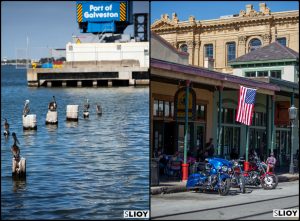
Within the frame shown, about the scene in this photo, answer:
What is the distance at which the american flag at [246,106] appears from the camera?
37.0 feet

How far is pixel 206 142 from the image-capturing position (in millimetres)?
16016

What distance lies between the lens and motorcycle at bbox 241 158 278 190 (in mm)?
12898

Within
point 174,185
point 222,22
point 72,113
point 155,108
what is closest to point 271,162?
point 174,185

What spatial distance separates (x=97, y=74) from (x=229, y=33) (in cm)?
6475

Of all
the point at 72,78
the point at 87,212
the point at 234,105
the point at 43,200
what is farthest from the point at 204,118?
the point at 72,78

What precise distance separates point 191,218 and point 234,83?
21.9 ft

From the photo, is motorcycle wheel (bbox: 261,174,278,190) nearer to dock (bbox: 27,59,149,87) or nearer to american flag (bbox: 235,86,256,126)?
american flag (bbox: 235,86,256,126)

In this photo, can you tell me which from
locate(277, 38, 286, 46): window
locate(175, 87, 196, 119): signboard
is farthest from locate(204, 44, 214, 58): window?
locate(175, 87, 196, 119): signboard

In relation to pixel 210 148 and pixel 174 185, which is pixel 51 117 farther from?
pixel 174 185

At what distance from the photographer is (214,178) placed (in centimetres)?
1248

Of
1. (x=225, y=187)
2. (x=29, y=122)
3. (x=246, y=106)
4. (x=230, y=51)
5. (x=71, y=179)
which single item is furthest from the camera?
(x=29, y=122)

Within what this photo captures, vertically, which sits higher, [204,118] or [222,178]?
[204,118]

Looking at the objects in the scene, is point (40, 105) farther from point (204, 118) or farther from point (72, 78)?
point (72, 78)

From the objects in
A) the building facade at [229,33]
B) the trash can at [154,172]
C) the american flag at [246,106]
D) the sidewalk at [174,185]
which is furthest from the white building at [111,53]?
the building facade at [229,33]
